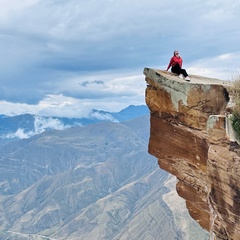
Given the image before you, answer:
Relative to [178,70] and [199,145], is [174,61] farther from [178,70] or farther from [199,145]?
[199,145]

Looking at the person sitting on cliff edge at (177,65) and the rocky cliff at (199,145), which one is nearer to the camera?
the rocky cliff at (199,145)

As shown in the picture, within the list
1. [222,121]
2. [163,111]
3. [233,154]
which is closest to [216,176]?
[233,154]

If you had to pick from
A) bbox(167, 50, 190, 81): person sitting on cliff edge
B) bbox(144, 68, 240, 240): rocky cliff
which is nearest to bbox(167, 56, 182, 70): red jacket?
bbox(167, 50, 190, 81): person sitting on cliff edge

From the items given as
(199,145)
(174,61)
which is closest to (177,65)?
(174,61)

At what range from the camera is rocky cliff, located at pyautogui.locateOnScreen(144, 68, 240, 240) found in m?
20.2

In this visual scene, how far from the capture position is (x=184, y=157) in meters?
27.3

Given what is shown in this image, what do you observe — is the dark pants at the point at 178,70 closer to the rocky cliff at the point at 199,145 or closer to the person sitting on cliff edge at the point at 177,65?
the person sitting on cliff edge at the point at 177,65

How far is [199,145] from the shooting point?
1000 inches

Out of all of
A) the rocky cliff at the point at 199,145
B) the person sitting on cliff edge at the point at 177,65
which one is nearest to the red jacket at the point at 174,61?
the person sitting on cliff edge at the point at 177,65

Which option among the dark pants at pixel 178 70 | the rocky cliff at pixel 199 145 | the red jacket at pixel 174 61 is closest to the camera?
the rocky cliff at pixel 199 145

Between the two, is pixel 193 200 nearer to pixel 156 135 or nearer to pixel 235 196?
pixel 156 135

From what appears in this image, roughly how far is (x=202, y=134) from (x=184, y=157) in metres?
2.93

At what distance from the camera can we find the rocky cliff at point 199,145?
20203 millimetres

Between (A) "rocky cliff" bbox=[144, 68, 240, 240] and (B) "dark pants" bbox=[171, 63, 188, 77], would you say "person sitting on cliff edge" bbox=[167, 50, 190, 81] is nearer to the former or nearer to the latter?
(B) "dark pants" bbox=[171, 63, 188, 77]
